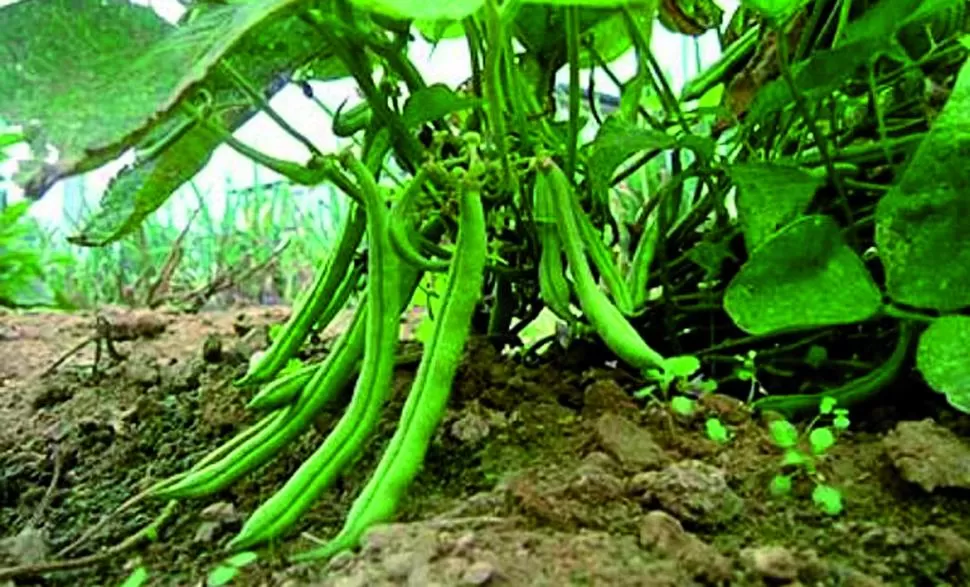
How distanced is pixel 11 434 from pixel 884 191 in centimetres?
66

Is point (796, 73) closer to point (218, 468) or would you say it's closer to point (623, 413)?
point (623, 413)

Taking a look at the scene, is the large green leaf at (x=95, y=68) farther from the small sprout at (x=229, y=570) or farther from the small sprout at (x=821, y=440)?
the small sprout at (x=821, y=440)

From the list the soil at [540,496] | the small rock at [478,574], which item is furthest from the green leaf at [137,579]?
the small rock at [478,574]

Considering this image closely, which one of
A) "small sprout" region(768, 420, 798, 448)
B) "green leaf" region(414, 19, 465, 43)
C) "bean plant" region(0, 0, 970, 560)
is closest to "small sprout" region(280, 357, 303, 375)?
"bean plant" region(0, 0, 970, 560)

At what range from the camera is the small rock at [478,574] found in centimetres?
62

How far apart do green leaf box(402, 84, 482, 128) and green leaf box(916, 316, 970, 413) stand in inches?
10.9

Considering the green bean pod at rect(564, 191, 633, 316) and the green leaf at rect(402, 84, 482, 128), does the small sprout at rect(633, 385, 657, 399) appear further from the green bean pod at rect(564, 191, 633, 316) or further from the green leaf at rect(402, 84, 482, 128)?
the green leaf at rect(402, 84, 482, 128)

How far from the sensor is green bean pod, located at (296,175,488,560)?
70 centimetres

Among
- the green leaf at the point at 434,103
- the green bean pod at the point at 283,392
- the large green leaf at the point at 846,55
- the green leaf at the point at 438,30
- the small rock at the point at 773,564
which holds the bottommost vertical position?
the small rock at the point at 773,564

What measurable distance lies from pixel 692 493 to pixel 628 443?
0.07 metres

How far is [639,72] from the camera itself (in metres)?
0.95

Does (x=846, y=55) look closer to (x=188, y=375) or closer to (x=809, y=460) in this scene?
(x=809, y=460)

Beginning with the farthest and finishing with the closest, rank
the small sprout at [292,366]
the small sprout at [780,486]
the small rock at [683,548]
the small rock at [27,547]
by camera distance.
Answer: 1. the small sprout at [292,366]
2. the small rock at [27,547]
3. the small sprout at [780,486]
4. the small rock at [683,548]

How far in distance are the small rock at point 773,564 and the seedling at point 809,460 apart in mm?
77
